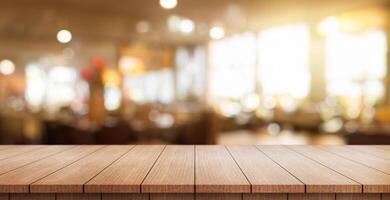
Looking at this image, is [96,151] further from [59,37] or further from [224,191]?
[59,37]

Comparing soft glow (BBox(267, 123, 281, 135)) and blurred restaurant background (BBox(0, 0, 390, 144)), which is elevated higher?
blurred restaurant background (BBox(0, 0, 390, 144))

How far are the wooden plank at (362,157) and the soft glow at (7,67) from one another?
13.4 m

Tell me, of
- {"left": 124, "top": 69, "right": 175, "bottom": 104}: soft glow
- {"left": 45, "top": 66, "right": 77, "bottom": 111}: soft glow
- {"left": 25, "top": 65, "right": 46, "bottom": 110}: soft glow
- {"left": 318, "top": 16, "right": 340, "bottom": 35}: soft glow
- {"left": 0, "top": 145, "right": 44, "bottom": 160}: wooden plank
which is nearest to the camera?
{"left": 0, "top": 145, "right": 44, "bottom": 160}: wooden plank

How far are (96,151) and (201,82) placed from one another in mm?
10191

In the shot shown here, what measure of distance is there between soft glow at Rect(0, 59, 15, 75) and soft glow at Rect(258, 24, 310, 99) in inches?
345

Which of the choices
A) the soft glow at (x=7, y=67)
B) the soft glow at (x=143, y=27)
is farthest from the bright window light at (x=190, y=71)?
the soft glow at (x=7, y=67)

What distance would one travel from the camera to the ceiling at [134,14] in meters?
7.18

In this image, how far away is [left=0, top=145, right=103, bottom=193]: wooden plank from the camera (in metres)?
1.07

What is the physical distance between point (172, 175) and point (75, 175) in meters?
0.31

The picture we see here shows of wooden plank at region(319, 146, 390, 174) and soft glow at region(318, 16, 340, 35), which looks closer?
wooden plank at region(319, 146, 390, 174)

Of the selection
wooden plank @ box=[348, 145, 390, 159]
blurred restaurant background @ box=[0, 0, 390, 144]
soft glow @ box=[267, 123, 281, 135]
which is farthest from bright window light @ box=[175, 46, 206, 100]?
wooden plank @ box=[348, 145, 390, 159]

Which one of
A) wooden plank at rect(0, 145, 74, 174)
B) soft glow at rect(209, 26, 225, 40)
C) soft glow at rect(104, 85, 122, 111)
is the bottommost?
wooden plank at rect(0, 145, 74, 174)

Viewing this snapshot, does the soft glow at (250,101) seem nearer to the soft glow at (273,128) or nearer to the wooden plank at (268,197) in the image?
the soft glow at (273,128)

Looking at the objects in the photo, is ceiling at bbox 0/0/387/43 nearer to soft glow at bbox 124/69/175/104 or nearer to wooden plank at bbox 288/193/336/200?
soft glow at bbox 124/69/175/104
